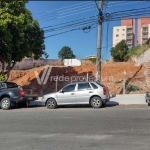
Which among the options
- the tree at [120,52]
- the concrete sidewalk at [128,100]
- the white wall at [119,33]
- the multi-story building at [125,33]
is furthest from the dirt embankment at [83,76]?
the white wall at [119,33]

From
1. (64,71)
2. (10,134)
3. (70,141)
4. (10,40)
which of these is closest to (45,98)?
(10,40)

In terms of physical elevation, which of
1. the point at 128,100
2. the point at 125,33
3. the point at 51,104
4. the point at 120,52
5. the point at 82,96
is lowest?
the point at 51,104

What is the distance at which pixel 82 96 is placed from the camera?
13.6 meters

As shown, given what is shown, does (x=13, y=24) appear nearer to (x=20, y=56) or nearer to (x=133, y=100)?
(x=20, y=56)

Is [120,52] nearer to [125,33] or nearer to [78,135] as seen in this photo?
[78,135]

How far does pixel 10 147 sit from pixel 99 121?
4.15 meters

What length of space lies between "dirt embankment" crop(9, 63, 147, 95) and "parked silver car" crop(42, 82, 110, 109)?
7916mm

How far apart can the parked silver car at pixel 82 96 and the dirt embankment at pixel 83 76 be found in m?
7.92

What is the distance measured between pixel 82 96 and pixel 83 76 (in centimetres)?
1302

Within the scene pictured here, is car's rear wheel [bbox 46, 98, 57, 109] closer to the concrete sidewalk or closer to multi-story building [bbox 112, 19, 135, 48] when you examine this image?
the concrete sidewalk

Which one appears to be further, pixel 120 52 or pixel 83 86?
pixel 120 52

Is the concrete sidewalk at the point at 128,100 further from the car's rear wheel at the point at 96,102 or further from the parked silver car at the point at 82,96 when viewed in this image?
the car's rear wheel at the point at 96,102

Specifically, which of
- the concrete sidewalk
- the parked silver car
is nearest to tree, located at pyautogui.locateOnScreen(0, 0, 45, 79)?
the concrete sidewalk

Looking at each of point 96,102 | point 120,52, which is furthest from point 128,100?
point 120,52
